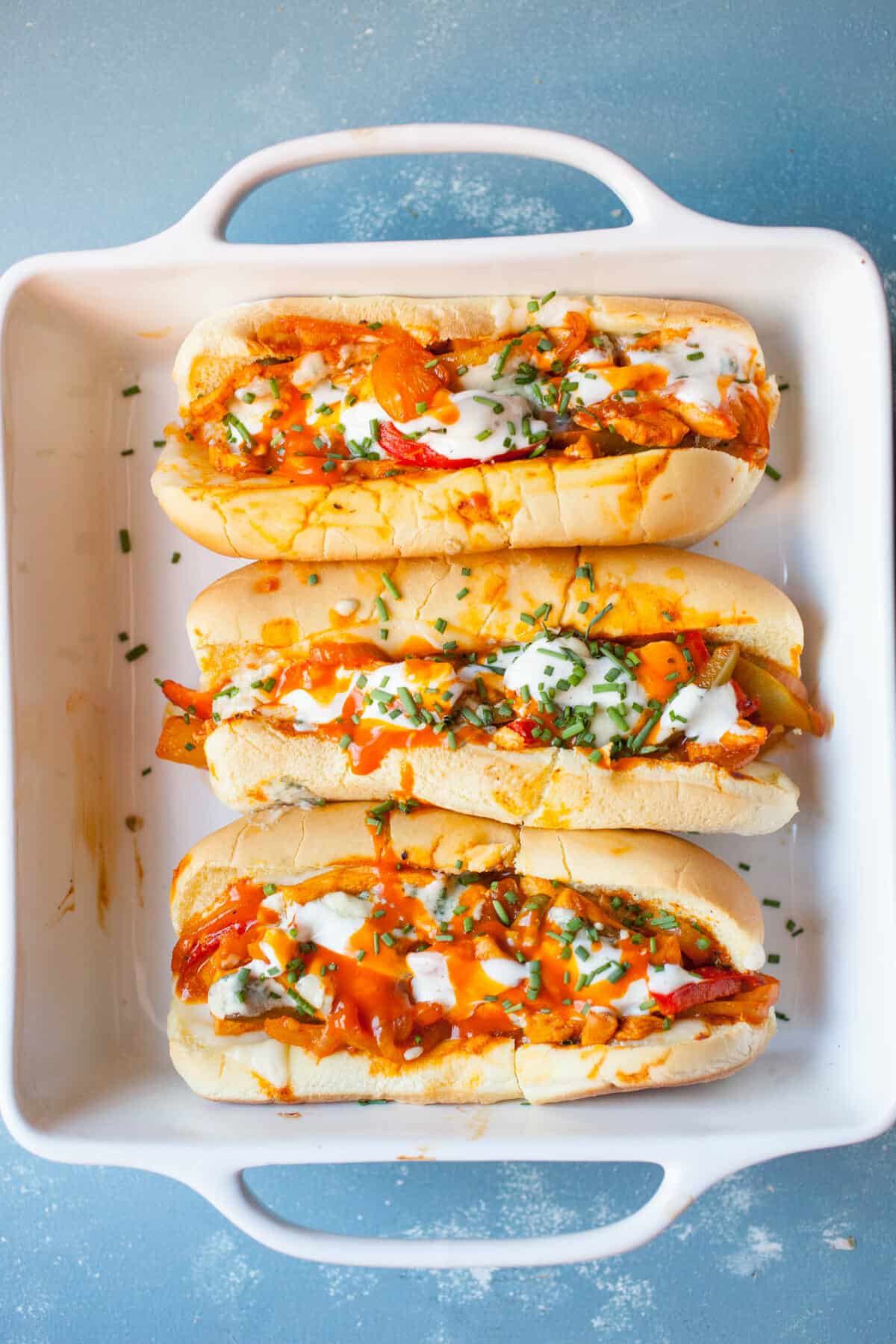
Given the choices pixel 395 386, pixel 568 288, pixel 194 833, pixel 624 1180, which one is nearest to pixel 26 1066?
pixel 194 833

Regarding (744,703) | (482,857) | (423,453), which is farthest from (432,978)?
(423,453)

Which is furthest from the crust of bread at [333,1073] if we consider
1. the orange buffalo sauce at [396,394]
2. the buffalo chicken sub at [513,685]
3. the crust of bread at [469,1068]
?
the orange buffalo sauce at [396,394]

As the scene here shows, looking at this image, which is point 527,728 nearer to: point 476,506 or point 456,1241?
point 476,506

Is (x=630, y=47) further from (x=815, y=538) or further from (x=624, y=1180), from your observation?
(x=624, y=1180)

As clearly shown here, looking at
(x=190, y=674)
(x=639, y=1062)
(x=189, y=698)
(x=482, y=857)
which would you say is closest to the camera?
(x=639, y=1062)

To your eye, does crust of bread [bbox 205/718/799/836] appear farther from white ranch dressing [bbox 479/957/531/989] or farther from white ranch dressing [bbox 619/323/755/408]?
white ranch dressing [bbox 619/323/755/408]

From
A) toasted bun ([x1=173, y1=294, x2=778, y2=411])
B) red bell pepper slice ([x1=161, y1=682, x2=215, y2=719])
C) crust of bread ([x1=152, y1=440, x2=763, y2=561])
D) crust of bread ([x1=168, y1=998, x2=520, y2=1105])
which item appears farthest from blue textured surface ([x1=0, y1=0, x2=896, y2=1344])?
red bell pepper slice ([x1=161, y1=682, x2=215, y2=719])

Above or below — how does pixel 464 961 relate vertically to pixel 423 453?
below
